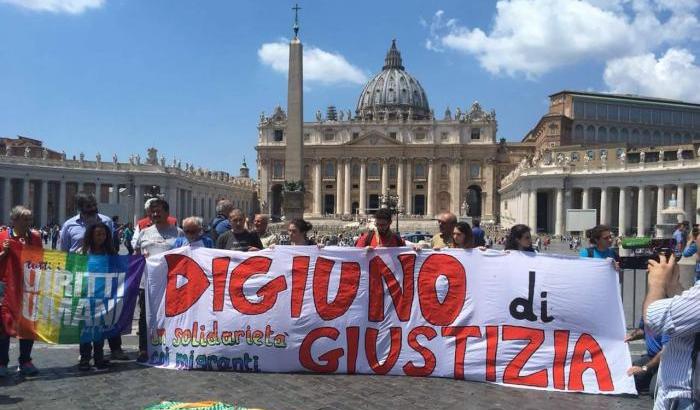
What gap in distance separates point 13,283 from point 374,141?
79.8 metres

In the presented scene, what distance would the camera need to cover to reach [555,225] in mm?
54594

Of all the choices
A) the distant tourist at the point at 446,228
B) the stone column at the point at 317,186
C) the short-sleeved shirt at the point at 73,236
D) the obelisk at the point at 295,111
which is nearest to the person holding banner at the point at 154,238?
the short-sleeved shirt at the point at 73,236

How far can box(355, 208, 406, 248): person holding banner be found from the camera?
6773 mm

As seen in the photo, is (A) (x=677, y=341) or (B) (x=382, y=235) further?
(B) (x=382, y=235)

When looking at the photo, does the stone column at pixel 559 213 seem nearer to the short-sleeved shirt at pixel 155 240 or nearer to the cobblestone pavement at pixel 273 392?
the cobblestone pavement at pixel 273 392

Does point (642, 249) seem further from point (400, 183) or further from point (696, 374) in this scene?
point (400, 183)

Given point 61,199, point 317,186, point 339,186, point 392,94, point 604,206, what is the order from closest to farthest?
point 604,206, point 61,199, point 339,186, point 317,186, point 392,94

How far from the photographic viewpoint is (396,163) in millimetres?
86125

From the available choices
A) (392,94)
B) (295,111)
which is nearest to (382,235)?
(295,111)

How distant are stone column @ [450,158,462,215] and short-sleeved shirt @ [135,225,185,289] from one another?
78.3 meters

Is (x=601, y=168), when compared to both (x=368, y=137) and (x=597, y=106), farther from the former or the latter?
(x=368, y=137)

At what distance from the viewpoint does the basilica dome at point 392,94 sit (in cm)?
11075

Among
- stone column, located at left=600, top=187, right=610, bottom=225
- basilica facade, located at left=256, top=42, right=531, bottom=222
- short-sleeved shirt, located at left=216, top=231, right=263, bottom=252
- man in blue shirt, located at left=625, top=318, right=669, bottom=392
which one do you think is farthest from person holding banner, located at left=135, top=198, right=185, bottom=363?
basilica facade, located at left=256, top=42, right=531, bottom=222

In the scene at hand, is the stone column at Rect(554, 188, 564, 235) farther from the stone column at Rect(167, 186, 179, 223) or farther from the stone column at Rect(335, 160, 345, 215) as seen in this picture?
the stone column at Rect(167, 186, 179, 223)
